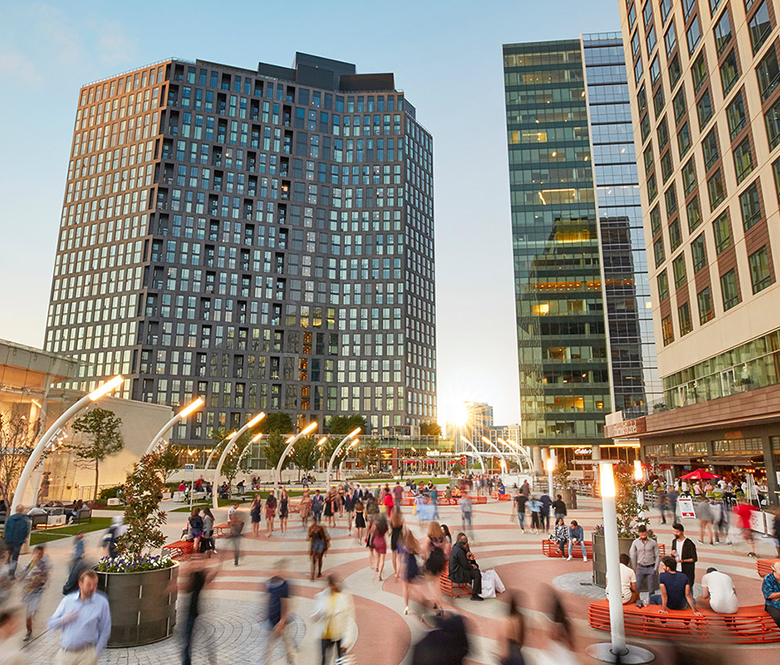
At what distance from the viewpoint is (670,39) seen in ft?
126

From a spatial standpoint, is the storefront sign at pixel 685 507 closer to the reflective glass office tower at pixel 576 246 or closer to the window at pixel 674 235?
the window at pixel 674 235

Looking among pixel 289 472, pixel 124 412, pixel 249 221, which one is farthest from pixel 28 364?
pixel 249 221

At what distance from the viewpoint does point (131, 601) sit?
30.9 feet

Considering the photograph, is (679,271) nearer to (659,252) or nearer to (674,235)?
(674,235)

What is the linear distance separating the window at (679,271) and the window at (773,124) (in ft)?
38.7

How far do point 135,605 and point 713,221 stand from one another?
112ft

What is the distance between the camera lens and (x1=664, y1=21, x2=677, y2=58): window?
37750 millimetres

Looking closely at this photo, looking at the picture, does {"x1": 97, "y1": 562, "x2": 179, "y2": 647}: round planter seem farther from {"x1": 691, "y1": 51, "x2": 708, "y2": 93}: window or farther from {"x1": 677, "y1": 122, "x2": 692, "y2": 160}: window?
{"x1": 677, "y1": 122, "x2": 692, "y2": 160}: window

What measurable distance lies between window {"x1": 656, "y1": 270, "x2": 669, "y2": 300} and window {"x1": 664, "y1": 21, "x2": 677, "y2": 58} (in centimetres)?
1543

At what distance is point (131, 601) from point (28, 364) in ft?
101

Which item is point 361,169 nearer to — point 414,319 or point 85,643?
point 414,319

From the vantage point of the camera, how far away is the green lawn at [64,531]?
22553 millimetres

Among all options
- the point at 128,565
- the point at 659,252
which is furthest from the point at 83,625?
the point at 659,252

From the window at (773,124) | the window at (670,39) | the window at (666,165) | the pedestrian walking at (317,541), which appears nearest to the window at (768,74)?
the window at (773,124)
